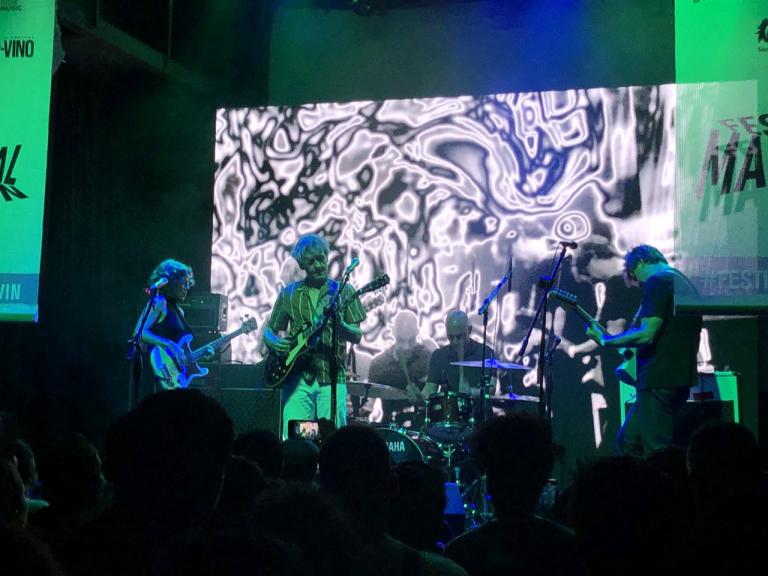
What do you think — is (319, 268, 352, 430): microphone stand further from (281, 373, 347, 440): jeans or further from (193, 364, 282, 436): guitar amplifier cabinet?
(193, 364, 282, 436): guitar amplifier cabinet

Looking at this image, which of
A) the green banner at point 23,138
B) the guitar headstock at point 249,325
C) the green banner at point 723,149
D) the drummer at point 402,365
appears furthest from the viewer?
the drummer at point 402,365

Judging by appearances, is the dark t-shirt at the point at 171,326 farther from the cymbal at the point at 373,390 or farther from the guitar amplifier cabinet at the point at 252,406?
the cymbal at the point at 373,390

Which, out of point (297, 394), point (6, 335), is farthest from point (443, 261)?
point (6, 335)

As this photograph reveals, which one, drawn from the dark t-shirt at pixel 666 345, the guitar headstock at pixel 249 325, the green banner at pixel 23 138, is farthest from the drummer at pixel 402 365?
the green banner at pixel 23 138

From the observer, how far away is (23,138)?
5.00 m

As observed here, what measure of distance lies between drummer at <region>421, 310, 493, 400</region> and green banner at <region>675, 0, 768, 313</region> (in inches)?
172

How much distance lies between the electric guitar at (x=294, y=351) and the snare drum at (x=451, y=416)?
1.08 meters

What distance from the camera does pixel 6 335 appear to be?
835cm

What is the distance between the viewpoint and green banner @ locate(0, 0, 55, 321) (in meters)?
4.90

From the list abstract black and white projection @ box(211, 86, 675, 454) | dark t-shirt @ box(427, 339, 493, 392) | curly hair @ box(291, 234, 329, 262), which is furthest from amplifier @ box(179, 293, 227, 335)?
dark t-shirt @ box(427, 339, 493, 392)

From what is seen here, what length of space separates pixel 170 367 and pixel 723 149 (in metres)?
4.64

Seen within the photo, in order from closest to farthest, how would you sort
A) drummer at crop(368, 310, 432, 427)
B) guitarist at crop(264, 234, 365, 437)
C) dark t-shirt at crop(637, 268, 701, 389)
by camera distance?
dark t-shirt at crop(637, 268, 701, 389), guitarist at crop(264, 234, 365, 437), drummer at crop(368, 310, 432, 427)

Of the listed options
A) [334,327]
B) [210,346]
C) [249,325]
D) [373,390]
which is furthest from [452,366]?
[334,327]

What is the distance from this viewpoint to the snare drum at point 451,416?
7326 millimetres
